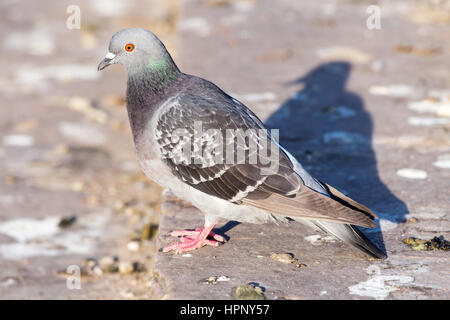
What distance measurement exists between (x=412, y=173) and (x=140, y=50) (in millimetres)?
2297

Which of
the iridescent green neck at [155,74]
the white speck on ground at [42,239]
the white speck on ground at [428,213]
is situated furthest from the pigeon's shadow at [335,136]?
the white speck on ground at [42,239]

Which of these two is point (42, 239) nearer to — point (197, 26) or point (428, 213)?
point (428, 213)

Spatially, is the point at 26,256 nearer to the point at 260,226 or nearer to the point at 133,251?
the point at 133,251

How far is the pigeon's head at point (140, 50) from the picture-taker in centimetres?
415

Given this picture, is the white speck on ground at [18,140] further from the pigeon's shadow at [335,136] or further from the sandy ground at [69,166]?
the pigeon's shadow at [335,136]

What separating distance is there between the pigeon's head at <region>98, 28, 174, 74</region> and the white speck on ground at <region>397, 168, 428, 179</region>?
2013 mm

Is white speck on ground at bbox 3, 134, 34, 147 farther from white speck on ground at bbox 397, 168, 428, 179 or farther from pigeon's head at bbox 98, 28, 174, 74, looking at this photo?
white speck on ground at bbox 397, 168, 428, 179

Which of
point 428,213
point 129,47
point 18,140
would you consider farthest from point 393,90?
point 18,140

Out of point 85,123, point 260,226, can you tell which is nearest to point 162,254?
point 260,226

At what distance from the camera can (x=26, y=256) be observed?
5090 millimetres

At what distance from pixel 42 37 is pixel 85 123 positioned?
336 cm

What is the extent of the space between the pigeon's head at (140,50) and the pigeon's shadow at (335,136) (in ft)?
5.09

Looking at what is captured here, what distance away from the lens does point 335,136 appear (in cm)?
548

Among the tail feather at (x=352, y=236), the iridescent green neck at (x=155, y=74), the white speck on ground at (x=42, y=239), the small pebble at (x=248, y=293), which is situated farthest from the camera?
the white speck on ground at (x=42, y=239)
